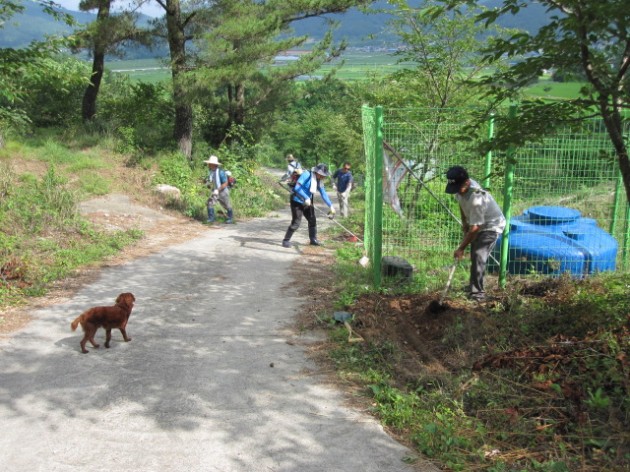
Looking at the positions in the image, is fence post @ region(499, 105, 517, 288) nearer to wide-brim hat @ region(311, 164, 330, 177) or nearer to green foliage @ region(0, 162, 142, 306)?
wide-brim hat @ region(311, 164, 330, 177)

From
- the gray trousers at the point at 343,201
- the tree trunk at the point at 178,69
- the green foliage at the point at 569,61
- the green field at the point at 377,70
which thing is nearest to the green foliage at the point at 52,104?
the green field at the point at 377,70

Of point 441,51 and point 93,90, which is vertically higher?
point 93,90

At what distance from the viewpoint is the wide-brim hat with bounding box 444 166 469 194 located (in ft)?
A: 20.3

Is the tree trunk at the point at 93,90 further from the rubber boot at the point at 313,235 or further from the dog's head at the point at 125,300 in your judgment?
the dog's head at the point at 125,300

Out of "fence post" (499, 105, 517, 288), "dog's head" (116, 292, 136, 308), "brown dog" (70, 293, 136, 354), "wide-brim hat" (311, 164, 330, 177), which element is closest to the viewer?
"brown dog" (70, 293, 136, 354)

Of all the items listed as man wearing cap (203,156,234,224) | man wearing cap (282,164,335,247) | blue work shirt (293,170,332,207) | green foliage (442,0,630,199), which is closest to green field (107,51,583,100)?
green foliage (442,0,630,199)

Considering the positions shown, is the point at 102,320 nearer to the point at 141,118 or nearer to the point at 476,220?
the point at 476,220

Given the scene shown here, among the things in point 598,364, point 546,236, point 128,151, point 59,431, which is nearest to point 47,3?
point 128,151

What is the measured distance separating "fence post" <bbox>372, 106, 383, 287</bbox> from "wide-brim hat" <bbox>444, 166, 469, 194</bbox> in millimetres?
1010

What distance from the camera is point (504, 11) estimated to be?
13.4 ft

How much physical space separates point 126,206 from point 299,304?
763 centimetres

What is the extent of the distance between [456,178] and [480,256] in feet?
3.35

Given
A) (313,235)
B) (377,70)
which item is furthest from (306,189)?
(377,70)

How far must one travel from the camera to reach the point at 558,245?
23.4 ft
